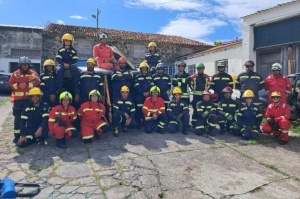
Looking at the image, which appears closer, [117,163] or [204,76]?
[117,163]

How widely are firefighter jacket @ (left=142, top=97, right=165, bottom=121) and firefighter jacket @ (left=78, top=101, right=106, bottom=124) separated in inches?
44.0

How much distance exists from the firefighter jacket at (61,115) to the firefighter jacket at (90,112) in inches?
7.6

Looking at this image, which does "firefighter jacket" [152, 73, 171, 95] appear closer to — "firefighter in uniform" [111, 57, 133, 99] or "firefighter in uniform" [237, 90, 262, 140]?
"firefighter in uniform" [111, 57, 133, 99]

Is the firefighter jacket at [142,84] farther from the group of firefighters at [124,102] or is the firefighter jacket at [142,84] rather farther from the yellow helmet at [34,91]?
the yellow helmet at [34,91]

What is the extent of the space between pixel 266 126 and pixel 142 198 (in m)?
4.15

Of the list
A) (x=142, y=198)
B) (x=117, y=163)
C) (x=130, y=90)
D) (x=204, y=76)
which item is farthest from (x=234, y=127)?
(x=142, y=198)

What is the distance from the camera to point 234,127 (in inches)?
268

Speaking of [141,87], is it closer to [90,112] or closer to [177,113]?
[177,113]

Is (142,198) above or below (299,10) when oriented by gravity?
below

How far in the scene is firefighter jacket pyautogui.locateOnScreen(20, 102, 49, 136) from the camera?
5555 mm

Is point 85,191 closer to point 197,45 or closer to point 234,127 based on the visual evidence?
point 234,127

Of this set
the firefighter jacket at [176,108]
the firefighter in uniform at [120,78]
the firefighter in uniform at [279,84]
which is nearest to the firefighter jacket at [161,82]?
the firefighter jacket at [176,108]

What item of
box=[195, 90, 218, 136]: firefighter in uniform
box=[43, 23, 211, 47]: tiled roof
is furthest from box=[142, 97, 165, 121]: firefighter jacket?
box=[43, 23, 211, 47]: tiled roof

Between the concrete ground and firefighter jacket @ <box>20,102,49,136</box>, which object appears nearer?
Result: the concrete ground
